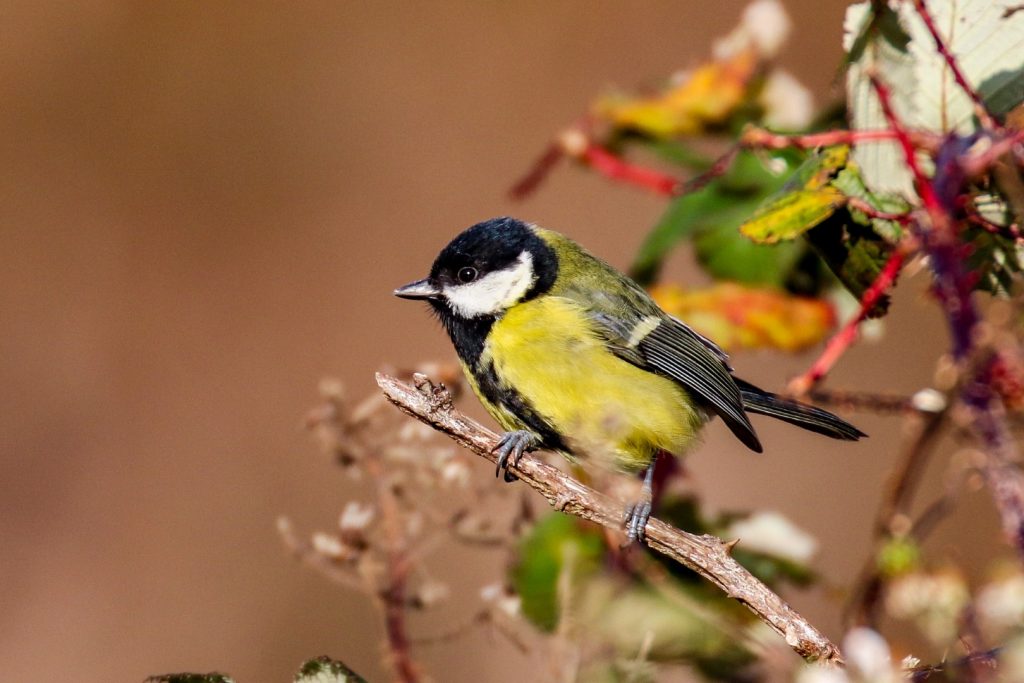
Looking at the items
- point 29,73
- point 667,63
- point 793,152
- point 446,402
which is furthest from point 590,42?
point 446,402

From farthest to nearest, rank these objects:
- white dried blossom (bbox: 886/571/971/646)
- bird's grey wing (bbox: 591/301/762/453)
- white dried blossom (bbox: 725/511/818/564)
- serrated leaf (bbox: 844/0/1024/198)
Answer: bird's grey wing (bbox: 591/301/762/453), white dried blossom (bbox: 725/511/818/564), serrated leaf (bbox: 844/0/1024/198), white dried blossom (bbox: 886/571/971/646)

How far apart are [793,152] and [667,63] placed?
7.59 feet

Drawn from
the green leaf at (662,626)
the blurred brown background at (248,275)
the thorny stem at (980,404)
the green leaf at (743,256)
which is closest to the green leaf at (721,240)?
the green leaf at (743,256)

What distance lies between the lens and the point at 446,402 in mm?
1129

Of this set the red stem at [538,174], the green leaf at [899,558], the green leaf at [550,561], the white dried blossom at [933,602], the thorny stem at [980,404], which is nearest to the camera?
the thorny stem at [980,404]

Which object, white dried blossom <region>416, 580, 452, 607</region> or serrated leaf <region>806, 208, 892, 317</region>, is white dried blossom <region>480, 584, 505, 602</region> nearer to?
white dried blossom <region>416, 580, 452, 607</region>

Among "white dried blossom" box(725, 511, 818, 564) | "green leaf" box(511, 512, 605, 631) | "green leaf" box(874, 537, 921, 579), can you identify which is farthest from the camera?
"white dried blossom" box(725, 511, 818, 564)

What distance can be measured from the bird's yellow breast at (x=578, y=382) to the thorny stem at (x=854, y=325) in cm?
42

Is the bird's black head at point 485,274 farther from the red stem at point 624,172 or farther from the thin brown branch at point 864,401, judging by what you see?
the thin brown branch at point 864,401

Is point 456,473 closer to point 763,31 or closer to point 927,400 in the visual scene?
point 927,400

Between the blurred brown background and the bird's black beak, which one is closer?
the bird's black beak

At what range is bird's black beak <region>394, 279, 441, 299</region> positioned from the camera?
1.81 meters

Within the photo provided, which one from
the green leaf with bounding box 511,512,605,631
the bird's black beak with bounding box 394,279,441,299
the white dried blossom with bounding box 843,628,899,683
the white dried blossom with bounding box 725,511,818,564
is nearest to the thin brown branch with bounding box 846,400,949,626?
the white dried blossom with bounding box 725,511,818,564

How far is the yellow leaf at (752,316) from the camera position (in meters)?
1.42
